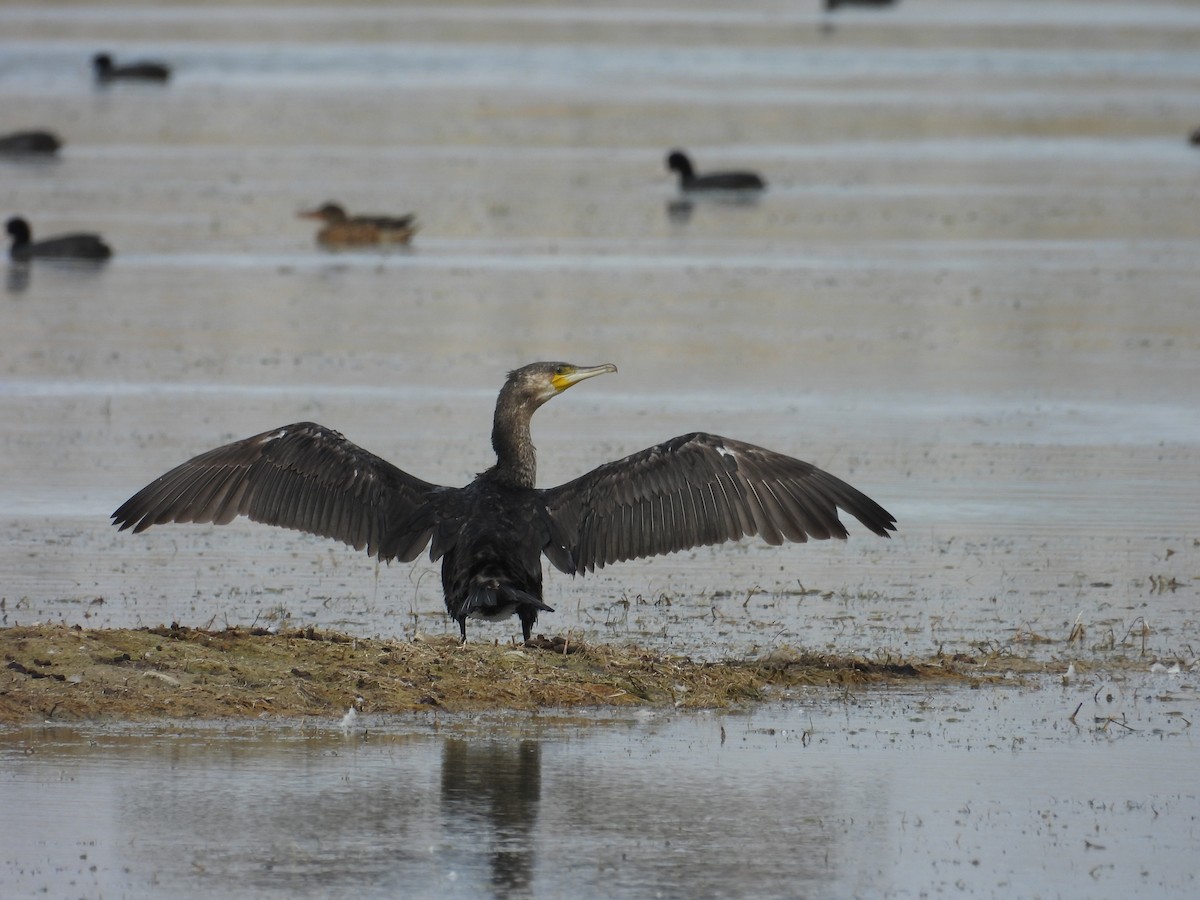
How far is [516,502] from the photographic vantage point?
29.4 ft

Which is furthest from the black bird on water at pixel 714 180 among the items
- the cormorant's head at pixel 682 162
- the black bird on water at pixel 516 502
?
the black bird on water at pixel 516 502

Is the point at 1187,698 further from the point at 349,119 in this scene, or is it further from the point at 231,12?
the point at 231,12

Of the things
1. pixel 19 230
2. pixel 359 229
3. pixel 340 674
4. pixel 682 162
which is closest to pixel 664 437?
pixel 340 674

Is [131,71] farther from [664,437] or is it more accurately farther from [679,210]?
[664,437]

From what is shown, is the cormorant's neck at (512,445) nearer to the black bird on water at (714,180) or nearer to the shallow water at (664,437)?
the shallow water at (664,437)

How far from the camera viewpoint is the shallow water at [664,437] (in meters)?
6.90

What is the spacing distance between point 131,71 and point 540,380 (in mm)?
37427

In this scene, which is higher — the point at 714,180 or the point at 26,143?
the point at 26,143

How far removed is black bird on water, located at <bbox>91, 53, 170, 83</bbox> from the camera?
4481 centimetres

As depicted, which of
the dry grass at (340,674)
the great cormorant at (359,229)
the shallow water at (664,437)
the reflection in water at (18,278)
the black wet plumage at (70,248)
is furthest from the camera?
the great cormorant at (359,229)

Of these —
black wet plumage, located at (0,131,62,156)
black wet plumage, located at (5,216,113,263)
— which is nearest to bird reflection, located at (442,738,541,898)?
black wet plumage, located at (5,216,113,263)

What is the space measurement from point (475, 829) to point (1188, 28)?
6100cm

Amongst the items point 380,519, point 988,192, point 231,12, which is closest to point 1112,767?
point 380,519

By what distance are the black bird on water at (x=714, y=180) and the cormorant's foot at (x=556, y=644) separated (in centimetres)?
1941
